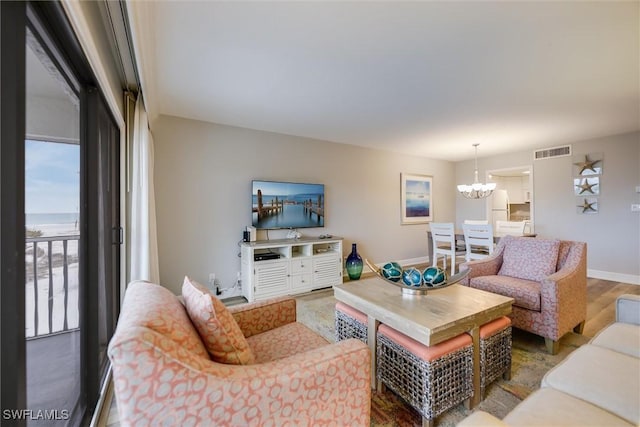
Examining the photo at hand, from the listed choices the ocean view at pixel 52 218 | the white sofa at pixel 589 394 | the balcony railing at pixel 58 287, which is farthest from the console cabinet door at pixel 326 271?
the white sofa at pixel 589 394

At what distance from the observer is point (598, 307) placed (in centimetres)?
300

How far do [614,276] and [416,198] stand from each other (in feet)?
10.8

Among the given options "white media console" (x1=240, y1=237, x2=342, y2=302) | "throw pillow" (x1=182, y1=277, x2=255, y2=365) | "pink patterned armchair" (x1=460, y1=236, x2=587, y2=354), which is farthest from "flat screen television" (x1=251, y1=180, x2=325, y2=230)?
"throw pillow" (x1=182, y1=277, x2=255, y2=365)

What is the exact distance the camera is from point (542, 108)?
3039mm

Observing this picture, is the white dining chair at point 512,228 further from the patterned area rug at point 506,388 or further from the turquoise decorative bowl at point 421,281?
the turquoise decorative bowl at point 421,281

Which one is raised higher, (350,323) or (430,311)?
(430,311)

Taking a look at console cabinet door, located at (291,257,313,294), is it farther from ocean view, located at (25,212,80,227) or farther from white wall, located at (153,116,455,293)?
ocean view, located at (25,212,80,227)

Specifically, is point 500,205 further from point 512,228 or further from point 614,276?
point 614,276

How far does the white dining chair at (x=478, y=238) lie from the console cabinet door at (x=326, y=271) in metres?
1.95

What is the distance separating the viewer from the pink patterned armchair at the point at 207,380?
69 cm

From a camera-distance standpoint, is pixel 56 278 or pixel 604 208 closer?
pixel 56 278

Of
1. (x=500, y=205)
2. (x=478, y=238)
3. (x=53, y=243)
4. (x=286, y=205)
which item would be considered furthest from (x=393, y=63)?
(x=500, y=205)

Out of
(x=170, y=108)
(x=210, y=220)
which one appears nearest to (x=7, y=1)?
(x=170, y=108)

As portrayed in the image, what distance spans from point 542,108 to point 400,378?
3.44m
